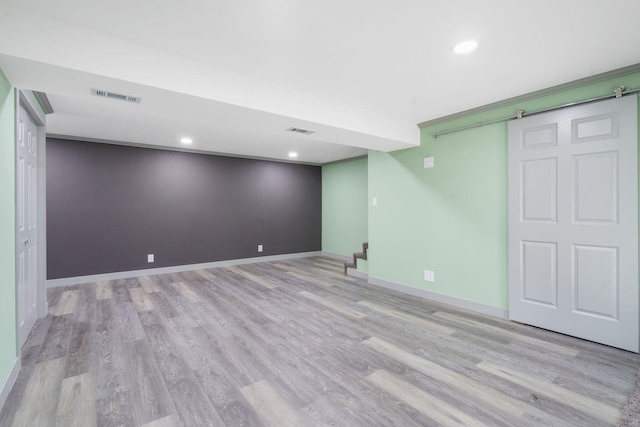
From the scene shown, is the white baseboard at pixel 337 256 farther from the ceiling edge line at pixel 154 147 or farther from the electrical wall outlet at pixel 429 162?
the electrical wall outlet at pixel 429 162

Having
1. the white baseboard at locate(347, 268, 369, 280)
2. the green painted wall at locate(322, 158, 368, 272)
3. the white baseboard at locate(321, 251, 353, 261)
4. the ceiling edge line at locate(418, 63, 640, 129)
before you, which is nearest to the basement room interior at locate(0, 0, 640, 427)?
the ceiling edge line at locate(418, 63, 640, 129)

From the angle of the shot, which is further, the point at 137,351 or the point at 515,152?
the point at 515,152

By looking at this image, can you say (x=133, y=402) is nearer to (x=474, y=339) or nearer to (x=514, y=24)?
(x=474, y=339)

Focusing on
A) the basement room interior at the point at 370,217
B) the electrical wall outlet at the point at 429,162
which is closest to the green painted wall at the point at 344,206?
the basement room interior at the point at 370,217

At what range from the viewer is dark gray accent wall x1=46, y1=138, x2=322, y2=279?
467cm

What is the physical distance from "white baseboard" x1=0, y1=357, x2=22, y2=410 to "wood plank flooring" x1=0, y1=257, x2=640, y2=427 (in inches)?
2.2

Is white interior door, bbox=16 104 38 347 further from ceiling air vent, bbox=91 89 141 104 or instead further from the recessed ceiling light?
the recessed ceiling light

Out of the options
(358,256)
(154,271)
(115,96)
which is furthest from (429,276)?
(154,271)

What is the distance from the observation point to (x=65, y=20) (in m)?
1.80

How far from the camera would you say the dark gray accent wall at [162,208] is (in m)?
4.67

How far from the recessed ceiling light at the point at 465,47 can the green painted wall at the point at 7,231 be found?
119 inches

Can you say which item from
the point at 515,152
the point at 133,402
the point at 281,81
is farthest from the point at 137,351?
the point at 515,152

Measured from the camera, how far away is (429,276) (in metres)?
3.91

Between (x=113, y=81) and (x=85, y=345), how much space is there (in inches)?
88.6
